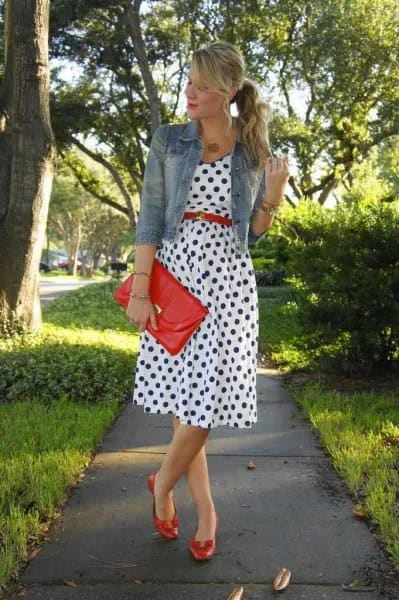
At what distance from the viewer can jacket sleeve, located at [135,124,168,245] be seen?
99.7 inches

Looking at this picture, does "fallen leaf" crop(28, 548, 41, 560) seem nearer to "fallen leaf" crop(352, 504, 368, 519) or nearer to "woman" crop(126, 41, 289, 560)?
"woman" crop(126, 41, 289, 560)

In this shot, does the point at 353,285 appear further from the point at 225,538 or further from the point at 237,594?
the point at 237,594

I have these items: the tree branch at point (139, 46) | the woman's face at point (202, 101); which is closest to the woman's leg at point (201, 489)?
the woman's face at point (202, 101)

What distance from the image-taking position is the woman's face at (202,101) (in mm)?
2430

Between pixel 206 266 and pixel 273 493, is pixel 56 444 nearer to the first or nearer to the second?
pixel 273 493

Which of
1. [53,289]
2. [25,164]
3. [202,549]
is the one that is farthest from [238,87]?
[53,289]

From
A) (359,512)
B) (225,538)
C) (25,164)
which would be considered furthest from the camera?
(25,164)

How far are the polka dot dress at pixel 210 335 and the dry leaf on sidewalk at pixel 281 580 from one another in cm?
56

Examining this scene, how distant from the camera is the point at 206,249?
250cm

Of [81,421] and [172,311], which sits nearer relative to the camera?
[172,311]

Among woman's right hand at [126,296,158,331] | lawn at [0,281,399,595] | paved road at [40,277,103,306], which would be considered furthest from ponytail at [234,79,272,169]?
paved road at [40,277,103,306]

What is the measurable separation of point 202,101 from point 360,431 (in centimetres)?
257

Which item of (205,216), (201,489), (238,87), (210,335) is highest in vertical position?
(238,87)

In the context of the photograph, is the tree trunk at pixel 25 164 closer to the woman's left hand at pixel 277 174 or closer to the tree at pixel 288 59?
the woman's left hand at pixel 277 174
